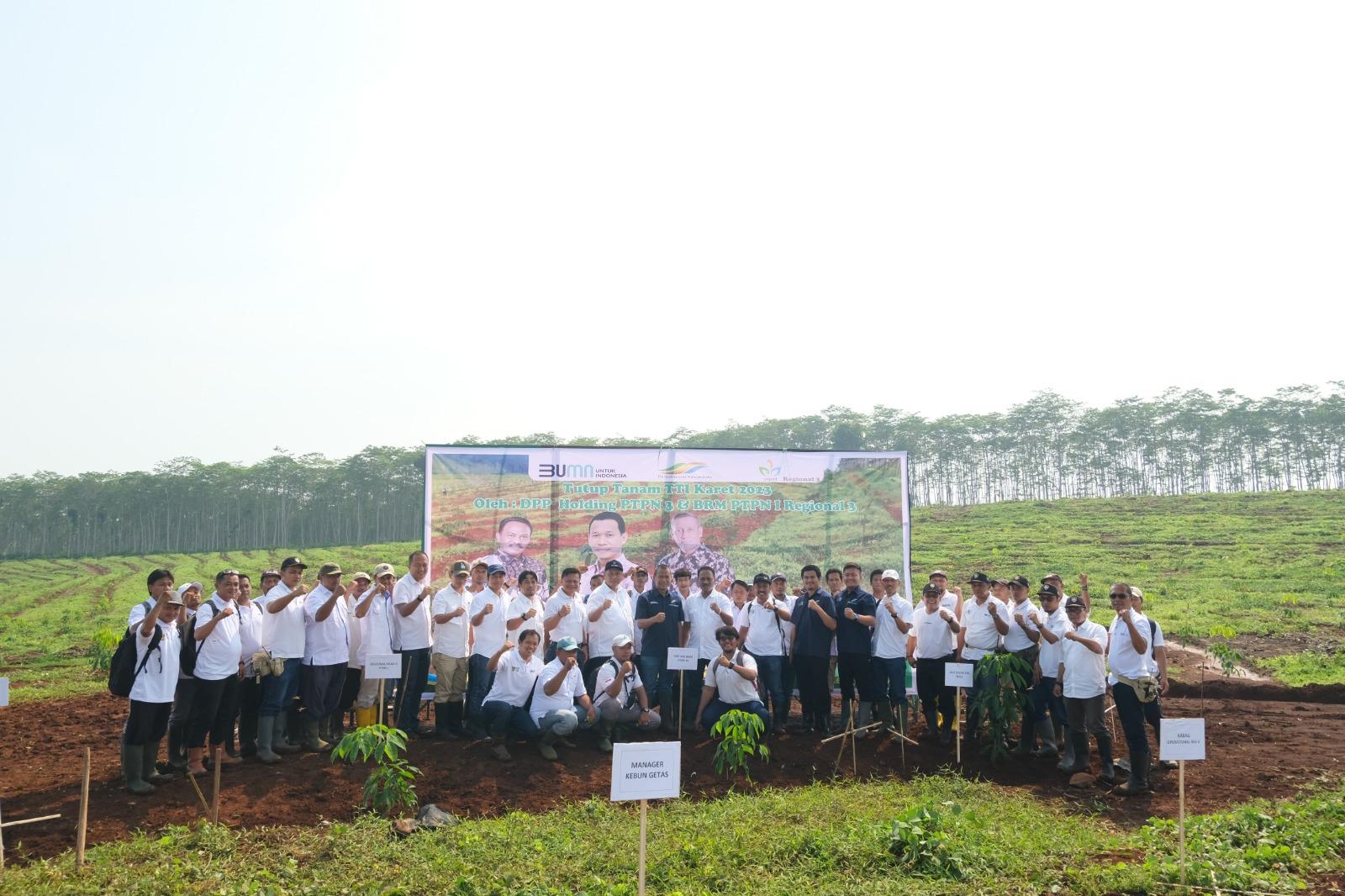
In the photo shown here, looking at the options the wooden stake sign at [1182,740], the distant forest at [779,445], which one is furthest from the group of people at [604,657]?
the distant forest at [779,445]

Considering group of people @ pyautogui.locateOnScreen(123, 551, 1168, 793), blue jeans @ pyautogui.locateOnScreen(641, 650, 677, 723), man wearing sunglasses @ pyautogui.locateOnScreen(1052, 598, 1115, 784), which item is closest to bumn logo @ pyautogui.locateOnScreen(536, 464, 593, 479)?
group of people @ pyautogui.locateOnScreen(123, 551, 1168, 793)

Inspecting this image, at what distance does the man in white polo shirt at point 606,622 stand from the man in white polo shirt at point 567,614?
12 centimetres

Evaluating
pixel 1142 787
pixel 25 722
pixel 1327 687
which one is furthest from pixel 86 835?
pixel 1327 687

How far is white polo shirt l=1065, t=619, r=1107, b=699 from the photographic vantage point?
8.32m

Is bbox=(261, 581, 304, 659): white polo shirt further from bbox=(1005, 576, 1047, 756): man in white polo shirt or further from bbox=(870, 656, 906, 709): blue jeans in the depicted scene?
bbox=(1005, 576, 1047, 756): man in white polo shirt

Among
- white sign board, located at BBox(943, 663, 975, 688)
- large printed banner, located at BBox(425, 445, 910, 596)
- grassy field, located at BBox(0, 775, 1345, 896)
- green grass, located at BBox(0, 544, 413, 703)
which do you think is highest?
large printed banner, located at BBox(425, 445, 910, 596)

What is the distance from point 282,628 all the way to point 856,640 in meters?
5.94

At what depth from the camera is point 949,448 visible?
52438 mm

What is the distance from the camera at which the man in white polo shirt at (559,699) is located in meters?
8.57

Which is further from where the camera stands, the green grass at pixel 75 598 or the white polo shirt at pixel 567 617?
the green grass at pixel 75 598

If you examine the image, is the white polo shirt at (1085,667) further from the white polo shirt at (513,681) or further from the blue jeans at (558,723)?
the white polo shirt at (513,681)

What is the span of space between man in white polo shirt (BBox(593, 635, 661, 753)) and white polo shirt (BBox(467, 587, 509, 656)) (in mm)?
1182

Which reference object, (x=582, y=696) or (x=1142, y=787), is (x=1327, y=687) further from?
(x=582, y=696)

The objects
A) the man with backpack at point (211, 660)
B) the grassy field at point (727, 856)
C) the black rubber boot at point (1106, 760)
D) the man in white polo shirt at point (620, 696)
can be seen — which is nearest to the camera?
the grassy field at point (727, 856)
